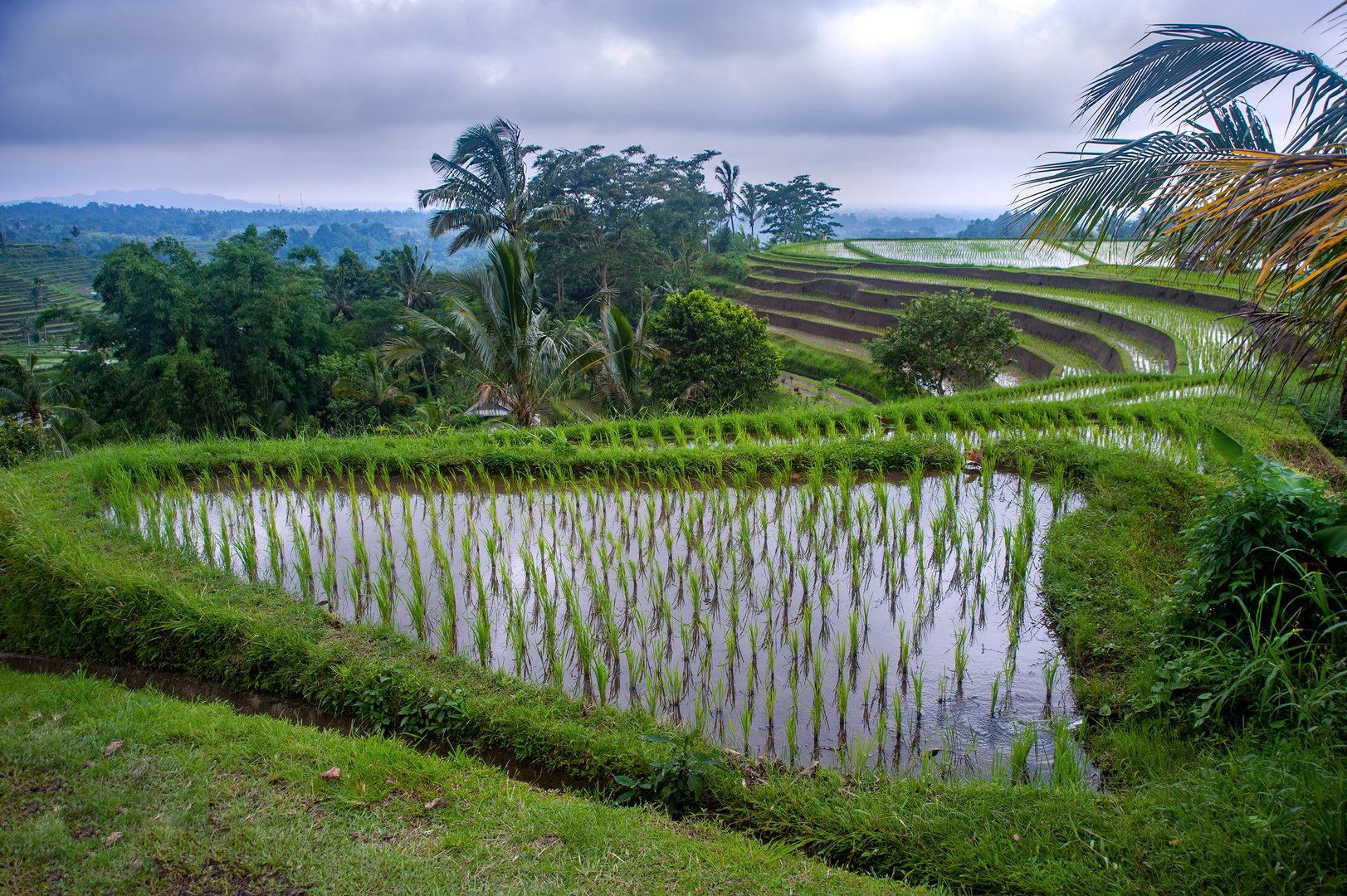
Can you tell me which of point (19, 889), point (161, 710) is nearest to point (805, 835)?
point (19, 889)

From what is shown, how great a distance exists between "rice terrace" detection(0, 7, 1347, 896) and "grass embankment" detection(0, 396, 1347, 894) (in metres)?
0.02

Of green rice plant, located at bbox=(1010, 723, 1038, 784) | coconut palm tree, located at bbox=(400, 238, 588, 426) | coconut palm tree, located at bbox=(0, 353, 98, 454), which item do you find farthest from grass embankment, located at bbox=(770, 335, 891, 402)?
coconut palm tree, located at bbox=(0, 353, 98, 454)

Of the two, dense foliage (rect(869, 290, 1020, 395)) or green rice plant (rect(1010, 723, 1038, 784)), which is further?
dense foliage (rect(869, 290, 1020, 395))

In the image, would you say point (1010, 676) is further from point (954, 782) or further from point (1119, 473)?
point (1119, 473)

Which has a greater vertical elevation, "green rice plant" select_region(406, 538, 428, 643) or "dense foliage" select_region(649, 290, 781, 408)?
"dense foliage" select_region(649, 290, 781, 408)

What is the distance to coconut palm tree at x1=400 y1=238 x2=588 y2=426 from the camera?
8531mm

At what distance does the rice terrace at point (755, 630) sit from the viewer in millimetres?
2332

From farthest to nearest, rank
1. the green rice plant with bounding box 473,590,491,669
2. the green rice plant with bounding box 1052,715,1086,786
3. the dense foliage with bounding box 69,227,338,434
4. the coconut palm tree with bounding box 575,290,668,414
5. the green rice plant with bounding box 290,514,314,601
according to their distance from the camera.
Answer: the dense foliage with bounding box 69,227,338,434 → the coconut palm tree with bounding box 575,290,668,414 → the green rice plant with bounding box 290,514,314,601 → the green rice plant with bounding box 473,590,491,669 → the green rice plant with bounding box 1052,715,1086,786

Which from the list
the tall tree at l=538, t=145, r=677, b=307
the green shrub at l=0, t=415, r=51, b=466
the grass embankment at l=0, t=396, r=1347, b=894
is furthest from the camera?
the tall tree at l=538, t=145, r=677, b=307

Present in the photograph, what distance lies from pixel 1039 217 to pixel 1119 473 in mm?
3153

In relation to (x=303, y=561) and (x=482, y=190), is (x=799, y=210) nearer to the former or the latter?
(x=482, y=190)

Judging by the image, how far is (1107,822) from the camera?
2.35 m

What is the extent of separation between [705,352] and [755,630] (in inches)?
426

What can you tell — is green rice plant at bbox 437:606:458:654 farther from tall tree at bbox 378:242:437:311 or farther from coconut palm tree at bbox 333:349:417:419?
tall tree at bbox 378:242:437:311
